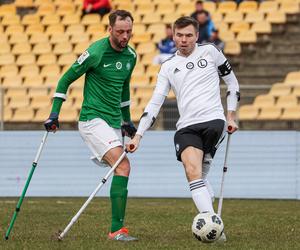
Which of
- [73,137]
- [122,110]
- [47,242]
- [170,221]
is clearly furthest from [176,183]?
[47,242]

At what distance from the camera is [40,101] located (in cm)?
2019

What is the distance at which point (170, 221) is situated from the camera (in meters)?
12.9

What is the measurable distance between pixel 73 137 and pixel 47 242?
823 centimetres

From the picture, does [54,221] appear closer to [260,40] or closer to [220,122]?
[220,122]

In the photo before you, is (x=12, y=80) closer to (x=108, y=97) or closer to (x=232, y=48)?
(x=232, y=48)

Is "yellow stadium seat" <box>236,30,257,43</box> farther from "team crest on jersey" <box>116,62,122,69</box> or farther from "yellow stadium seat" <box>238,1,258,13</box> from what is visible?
"team crest on jersey" <box>116,62,122,69</box>

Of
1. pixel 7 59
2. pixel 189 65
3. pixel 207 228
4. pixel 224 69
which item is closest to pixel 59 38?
pixel 7 59

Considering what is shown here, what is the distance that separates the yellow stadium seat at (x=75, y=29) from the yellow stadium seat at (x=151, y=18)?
156 centimetres

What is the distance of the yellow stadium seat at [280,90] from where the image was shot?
60.7ft

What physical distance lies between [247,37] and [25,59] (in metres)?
5.31

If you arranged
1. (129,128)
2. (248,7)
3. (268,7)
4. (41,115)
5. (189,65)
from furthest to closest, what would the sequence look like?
(248,7) < (268,7) < (41,115) < (129,128) < (189,65)

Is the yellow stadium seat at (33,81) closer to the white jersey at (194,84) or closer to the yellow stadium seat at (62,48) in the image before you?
the yellow stadium seat at (62,48)

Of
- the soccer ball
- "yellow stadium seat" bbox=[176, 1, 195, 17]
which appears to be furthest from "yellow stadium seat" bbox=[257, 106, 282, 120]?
the soccer ball

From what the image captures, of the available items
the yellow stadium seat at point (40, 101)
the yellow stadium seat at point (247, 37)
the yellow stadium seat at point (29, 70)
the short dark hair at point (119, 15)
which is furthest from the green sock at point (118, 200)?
the yellow stadium seat at point (29, 70)
